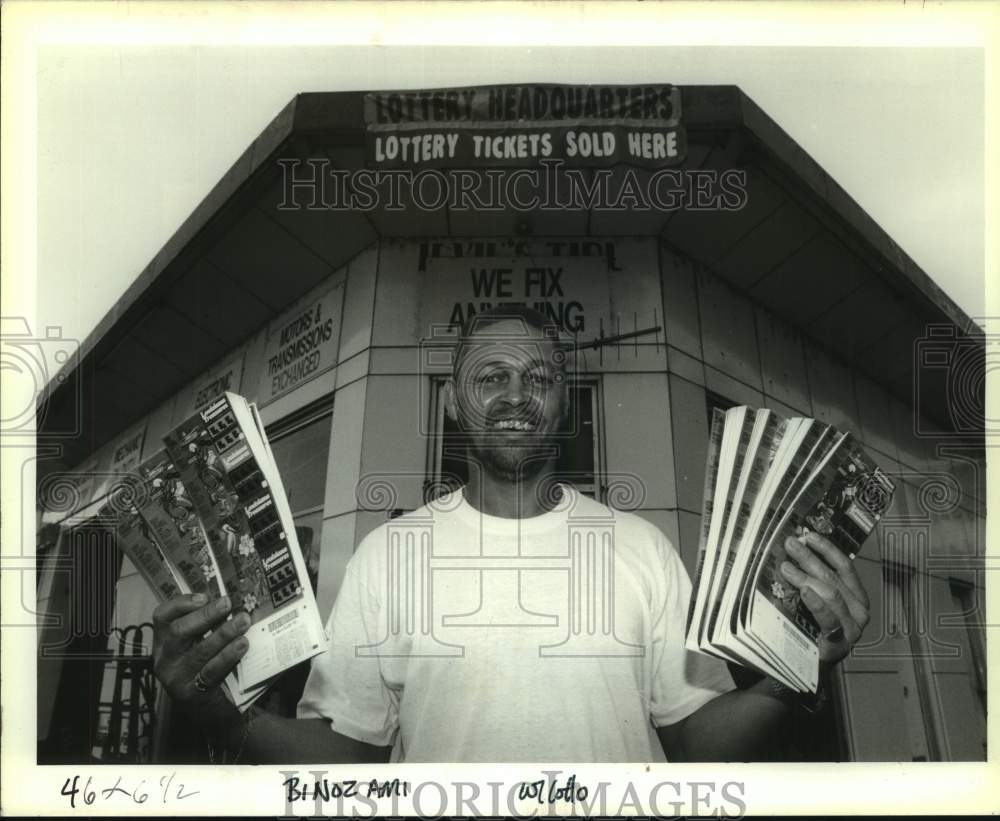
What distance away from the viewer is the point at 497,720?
371 centimetres

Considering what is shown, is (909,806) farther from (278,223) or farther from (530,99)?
(278,223)

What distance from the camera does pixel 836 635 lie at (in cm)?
376

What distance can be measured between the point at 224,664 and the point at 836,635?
6.61 ft

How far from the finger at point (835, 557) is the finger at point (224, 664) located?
1.89 metres

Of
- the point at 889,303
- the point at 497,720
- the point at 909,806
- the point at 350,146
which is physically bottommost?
the point at 909,806

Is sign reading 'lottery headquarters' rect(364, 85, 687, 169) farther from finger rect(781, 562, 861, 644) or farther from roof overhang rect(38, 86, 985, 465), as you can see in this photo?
finger rect(781, 562, 861, 644)

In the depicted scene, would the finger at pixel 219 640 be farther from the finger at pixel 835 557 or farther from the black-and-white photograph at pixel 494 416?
the finger at pixel 835 557

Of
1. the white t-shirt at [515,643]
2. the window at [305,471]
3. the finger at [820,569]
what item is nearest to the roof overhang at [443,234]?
the window at [305,471]

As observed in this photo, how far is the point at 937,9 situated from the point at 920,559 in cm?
196

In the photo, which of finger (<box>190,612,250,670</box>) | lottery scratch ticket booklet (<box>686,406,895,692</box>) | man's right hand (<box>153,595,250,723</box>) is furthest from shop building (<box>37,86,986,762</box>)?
finger (<box>190,612,250,670</box>)

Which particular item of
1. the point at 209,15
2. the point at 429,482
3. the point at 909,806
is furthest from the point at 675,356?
the point at 209,15

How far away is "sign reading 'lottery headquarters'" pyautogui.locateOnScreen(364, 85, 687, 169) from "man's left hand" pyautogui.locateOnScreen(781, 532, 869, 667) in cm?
142

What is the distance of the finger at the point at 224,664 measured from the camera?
12.4 ft

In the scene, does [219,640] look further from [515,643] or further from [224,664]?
[515,643]
